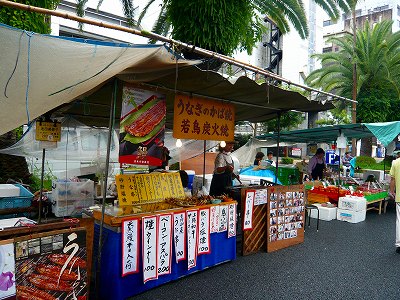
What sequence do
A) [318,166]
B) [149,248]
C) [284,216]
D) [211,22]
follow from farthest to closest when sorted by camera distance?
[318,166], [211,22], [284,216], [149,248]

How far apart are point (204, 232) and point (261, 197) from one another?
147cm

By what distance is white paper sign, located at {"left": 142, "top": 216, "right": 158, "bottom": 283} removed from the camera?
3766 millimetres

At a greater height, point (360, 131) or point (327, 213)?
point (360, 131)

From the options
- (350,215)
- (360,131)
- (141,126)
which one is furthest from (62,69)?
(360,131)

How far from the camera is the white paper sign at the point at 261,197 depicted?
5.34 m

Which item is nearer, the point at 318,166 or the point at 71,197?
the point at 71,197

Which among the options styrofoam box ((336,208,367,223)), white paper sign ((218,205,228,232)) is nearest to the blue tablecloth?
white paper sign ((218,205,228,232))

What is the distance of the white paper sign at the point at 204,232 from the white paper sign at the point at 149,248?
0.75 meters

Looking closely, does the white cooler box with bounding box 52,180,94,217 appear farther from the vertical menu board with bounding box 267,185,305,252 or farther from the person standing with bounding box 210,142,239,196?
the vertical menu board with bounding box 267,185,305,252

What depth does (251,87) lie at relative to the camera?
4.53 meters

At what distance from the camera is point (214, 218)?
4.58 metres

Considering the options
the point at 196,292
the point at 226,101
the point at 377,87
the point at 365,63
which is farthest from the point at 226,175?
the point at 377,87

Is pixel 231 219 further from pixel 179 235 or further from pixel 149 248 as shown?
pixel 149 248

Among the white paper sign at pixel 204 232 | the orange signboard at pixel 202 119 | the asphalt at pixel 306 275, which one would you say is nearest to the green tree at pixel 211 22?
the orange signboard at pixel 202 119
